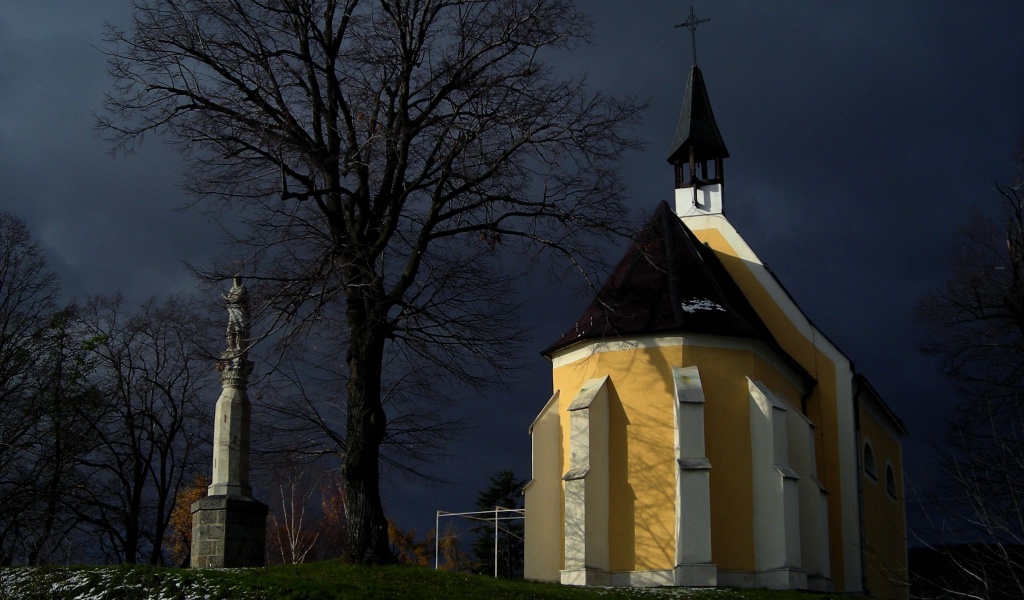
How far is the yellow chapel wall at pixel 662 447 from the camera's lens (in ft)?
67.4

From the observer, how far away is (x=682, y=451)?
20.4m

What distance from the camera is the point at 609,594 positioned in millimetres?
17016

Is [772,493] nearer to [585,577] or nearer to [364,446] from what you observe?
[585,577]

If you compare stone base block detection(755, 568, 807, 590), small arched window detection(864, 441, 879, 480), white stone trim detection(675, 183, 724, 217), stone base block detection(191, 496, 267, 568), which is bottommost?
stone base block detection(755, 568, 807, 590)

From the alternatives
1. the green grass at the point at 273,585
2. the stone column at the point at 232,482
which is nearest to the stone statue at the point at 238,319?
the stone column at the point at 232,482

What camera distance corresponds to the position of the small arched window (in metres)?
27.7

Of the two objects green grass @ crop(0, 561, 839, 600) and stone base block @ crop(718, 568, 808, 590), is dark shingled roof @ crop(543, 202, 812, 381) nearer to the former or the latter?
stone base block @ crop(718, 568, 808, 590)

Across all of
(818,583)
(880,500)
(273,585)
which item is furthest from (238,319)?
(880,500)

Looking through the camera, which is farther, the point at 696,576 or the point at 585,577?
the point at 585,577

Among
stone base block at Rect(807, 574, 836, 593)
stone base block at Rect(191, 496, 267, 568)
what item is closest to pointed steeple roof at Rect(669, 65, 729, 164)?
stone base block at Rect(807, 574, 836, 593)

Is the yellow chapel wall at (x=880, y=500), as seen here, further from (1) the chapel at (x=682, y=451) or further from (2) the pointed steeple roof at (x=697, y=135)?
(2) the pointed steeple roof at (x=697, y=135)

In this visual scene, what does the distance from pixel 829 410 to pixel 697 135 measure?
330 inches

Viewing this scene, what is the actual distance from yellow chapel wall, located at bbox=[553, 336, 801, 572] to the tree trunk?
5310mm

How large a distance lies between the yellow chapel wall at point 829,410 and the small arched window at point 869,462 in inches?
106
